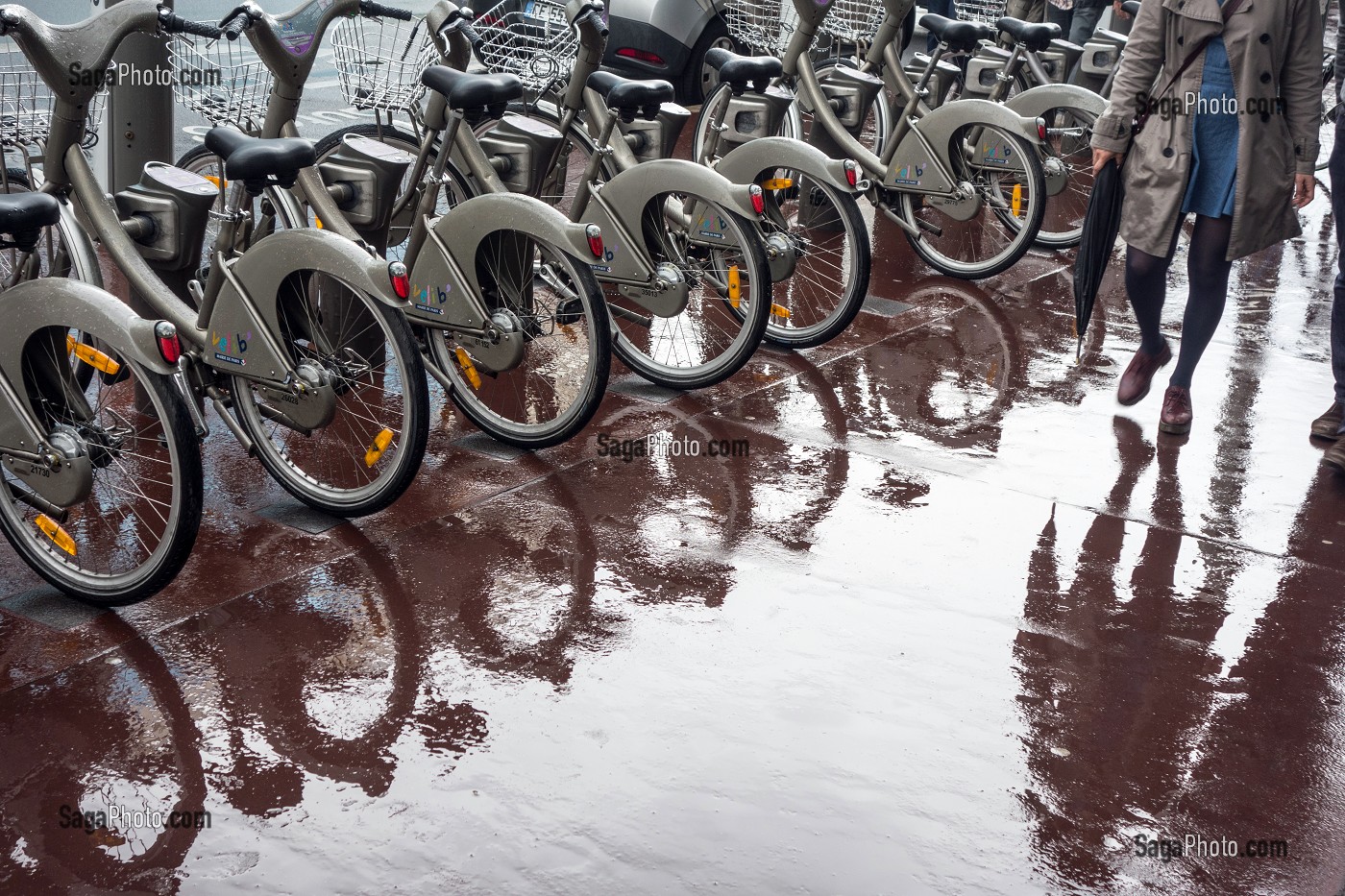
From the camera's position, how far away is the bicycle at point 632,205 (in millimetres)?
4934

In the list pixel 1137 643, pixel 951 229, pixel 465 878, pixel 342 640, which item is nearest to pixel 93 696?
pixel 342 640

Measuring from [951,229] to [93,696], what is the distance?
225 inches

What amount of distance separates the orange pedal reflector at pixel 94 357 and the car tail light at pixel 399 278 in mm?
741

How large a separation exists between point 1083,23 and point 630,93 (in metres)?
6.56

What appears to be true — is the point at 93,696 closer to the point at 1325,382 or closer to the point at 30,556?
the point at 30,556

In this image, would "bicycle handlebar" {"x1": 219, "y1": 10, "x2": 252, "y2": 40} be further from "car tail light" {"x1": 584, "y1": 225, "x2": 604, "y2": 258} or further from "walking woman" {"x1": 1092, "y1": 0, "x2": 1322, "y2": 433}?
"walking woman" {"x1": 1092, "y1": 0, "x2": 1322, "y2": 433}

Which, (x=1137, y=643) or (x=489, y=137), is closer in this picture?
(x=1137, y=643)

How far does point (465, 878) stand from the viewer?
267 centimetres

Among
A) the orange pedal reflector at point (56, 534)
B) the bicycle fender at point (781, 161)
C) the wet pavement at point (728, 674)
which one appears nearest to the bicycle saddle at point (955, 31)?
the bicycle fender at point (781, 161)

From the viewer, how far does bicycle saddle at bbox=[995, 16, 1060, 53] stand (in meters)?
7.50

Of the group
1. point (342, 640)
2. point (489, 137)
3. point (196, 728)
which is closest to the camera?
point (196, 728)

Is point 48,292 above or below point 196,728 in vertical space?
above

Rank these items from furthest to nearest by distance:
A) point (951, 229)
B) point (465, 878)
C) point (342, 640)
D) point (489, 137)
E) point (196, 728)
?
1. point (951, 229)
2. point (489, 137)
3. point (342, 640)
4. point (196, 728)
5. point (465, 878)

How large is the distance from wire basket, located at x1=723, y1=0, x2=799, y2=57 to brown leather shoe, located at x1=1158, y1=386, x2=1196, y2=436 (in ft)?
9.98
